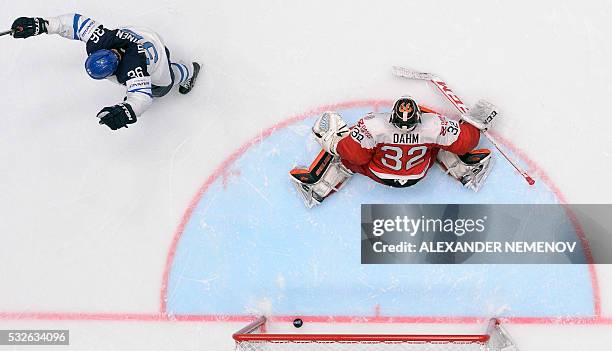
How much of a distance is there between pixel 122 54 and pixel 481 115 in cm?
242

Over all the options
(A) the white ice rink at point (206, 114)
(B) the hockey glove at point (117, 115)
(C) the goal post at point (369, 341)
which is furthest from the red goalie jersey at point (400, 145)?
(B) the hockey glove at point (117, 115)

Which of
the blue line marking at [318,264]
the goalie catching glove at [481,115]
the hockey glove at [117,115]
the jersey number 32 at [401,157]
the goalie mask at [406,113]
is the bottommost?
the blue line marking at [318,264]

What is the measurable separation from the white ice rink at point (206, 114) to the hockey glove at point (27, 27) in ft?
1.93

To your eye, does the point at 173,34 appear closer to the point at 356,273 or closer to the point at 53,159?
the point at 53,159

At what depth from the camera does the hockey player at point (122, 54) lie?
12.6 ft

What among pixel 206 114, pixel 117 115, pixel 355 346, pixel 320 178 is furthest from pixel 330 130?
pixel 355 346

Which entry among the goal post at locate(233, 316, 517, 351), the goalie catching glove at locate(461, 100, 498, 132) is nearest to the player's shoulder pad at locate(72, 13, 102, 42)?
the goal post at locate(233, 316, 517, 351)

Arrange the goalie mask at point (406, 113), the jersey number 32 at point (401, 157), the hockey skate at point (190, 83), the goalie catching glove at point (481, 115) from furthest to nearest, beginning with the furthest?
the hockey skate at point (190, 83) → the goalie catching glove at point (481, 115) → the jersey number 32 at point (401, 157) → the goalie mask at point (406, 113)

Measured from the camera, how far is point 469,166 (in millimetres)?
4195

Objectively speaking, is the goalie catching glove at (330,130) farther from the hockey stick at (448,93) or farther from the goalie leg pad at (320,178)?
the hockey stick at (448,93)

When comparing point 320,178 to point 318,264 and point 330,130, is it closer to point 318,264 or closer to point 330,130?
point 330,130

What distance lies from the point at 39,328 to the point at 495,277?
3.43 meters

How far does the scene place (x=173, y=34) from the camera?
453cm

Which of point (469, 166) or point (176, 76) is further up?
point (176, 76)
